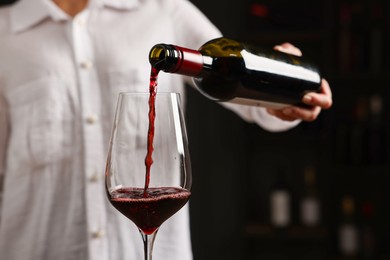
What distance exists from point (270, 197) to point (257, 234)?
0.33 meters

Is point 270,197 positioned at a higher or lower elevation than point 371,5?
lower

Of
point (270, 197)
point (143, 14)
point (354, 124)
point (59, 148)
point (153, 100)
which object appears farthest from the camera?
point (270, 197)

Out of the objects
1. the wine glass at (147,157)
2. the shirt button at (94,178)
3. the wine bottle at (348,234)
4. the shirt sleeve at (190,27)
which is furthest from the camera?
the wine bottle at (348,234)

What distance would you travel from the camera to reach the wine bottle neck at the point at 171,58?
0.88 m

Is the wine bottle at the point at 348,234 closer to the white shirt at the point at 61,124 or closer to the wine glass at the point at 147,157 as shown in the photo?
the white shirt at the point at 61,124

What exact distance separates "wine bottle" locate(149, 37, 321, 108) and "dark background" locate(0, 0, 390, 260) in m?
2.25

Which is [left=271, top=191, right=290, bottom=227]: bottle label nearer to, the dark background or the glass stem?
the dark background

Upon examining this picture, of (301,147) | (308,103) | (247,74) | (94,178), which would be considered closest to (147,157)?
(247,74)

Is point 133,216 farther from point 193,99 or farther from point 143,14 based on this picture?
point 193,99

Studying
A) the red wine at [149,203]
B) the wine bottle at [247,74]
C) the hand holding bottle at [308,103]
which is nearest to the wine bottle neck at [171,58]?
the wine bottle at [247,74]

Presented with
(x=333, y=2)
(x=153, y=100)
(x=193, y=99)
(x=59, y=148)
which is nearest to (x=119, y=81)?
(x=59, y=148)

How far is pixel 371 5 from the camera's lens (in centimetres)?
361

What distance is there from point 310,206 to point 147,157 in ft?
9.02

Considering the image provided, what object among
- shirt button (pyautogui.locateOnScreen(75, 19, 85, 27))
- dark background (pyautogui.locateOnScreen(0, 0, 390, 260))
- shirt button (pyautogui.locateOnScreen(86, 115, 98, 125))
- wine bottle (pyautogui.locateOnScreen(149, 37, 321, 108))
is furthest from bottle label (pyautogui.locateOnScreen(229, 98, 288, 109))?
dark background (pyautogui.locateOnScreen(0, 0, 390, 260))
